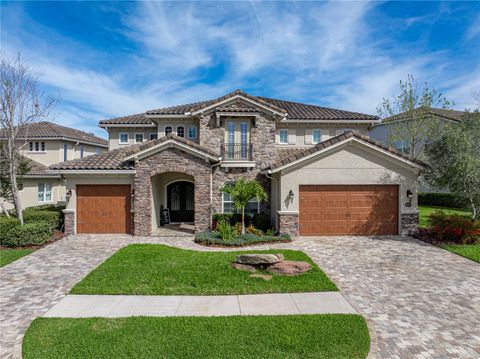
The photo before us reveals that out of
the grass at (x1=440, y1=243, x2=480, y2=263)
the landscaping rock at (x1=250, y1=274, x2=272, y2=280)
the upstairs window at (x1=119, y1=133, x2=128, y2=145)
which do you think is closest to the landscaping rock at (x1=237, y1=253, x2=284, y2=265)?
the landscaping rock at (x1=250, y1=274, x2=272, y2=280)

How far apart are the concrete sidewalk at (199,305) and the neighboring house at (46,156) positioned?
18530mm

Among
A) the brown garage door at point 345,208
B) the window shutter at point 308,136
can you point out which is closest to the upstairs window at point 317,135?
the window shutter at point 308,136

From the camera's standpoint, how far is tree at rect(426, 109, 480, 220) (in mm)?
13180

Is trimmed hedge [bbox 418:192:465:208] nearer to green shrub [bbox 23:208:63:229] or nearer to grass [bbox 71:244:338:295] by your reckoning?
grass [bbox 71:244:338:295]

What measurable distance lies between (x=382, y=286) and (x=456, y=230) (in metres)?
8.04

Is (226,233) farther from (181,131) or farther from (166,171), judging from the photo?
(181,131)

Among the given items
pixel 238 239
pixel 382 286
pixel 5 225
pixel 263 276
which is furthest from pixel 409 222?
pixel 5 225

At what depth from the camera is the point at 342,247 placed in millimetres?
12734

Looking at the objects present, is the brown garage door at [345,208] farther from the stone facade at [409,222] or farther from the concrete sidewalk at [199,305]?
the concrete sidewalk at [199,305]

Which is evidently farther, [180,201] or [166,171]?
[180,201]

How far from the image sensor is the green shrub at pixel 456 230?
1327cm

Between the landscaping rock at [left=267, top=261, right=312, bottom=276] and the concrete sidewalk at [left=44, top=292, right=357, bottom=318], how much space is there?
4.80ft

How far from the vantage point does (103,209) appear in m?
15.5

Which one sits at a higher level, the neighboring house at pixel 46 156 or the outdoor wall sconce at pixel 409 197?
the neighboring house at pixel 46 156
